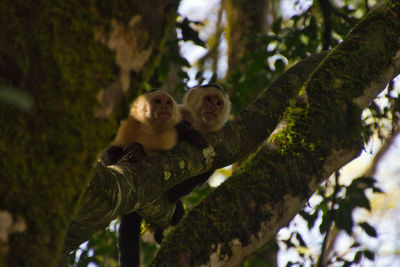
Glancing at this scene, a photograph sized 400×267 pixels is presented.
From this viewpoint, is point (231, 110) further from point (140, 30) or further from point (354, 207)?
point (140, 30)

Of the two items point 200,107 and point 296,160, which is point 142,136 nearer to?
point 200,107

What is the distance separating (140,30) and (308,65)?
10.2 feet

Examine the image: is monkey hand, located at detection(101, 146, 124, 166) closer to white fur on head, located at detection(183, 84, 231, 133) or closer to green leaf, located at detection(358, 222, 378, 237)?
white fur on head, located at detection(183, 84, 231, 133)

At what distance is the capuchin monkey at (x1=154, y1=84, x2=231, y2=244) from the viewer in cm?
396

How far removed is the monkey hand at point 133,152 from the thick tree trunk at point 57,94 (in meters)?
1.90

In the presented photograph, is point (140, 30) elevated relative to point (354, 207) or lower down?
elevated

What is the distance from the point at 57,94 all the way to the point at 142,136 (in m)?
2.55

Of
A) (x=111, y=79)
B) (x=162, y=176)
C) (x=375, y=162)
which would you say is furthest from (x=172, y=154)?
(x=375, y=162)

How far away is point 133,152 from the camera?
315 centimetres

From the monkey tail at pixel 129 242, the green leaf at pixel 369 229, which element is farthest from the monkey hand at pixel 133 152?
the green leaf at pixel 369 229

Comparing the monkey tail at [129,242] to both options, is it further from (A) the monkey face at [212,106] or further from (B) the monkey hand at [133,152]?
(A) the monkey face at [212,106]

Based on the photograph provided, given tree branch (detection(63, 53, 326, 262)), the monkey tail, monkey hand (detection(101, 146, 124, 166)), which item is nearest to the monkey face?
tree branch (detection(63, 53, 326, 262))

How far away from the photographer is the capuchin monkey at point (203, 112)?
3959 millimetres

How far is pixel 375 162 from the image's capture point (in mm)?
10047
